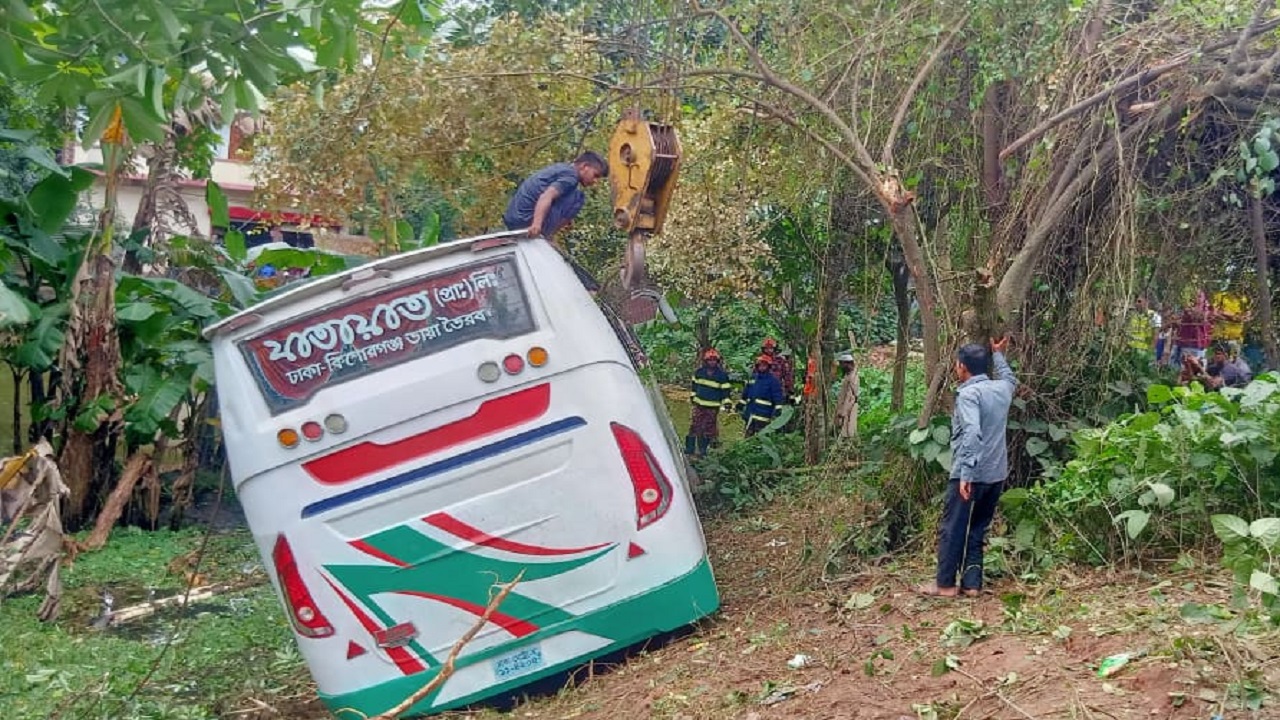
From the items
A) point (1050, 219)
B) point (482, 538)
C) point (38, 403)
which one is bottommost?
point (482, 538)

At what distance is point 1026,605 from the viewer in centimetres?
556

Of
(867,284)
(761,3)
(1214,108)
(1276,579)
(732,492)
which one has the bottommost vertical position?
(732,492)

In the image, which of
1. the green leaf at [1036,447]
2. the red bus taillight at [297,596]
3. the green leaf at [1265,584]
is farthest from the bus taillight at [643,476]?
the green leaf at [1265,584]

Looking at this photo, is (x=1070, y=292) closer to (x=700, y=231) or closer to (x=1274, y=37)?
(x=1274, y=37)

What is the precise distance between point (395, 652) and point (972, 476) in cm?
287

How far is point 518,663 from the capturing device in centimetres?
563

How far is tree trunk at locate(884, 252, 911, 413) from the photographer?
33.1 feet

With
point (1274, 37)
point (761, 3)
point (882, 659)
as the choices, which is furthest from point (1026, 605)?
point (761, 3)

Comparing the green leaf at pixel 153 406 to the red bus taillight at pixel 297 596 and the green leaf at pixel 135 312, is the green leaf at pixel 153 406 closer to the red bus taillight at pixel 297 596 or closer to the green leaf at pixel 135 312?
the green leaf at pixel 135 312

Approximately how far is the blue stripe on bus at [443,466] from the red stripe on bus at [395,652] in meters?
0.43

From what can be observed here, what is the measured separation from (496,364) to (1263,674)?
3352 millimetres

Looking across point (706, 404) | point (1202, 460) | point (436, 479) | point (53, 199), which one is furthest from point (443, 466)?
point (706, 404)

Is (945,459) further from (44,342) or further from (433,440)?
(44,342)

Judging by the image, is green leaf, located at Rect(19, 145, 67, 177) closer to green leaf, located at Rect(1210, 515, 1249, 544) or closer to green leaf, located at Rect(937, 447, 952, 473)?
green leaf, located at Rect(937, 447, 952, 473)
